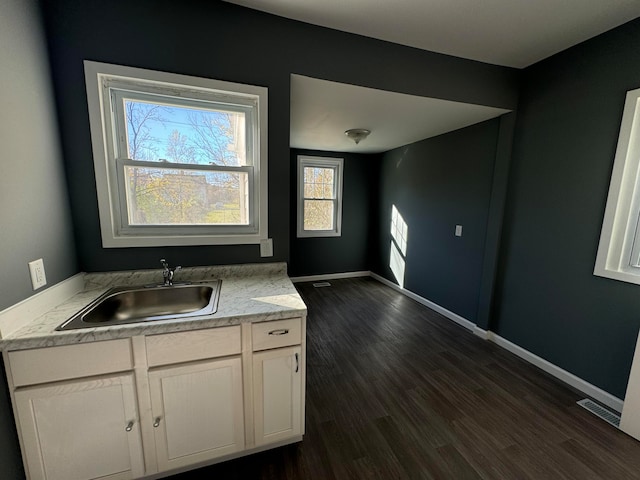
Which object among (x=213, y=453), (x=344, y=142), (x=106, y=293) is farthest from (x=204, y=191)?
(x=344, y=142)

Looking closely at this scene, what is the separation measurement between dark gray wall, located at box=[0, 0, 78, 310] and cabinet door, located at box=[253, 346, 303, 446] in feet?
3.73

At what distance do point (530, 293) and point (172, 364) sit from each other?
9.53ft

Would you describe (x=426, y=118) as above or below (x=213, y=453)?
above

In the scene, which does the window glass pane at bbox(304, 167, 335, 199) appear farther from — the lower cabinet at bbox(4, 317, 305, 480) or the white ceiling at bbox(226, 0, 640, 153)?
the lower cabinet at bbox(4, 317, 305, 480)

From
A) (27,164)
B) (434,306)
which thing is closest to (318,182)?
(434,306)

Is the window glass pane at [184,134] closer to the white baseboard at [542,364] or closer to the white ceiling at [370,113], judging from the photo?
the white ceiling at [370,113]

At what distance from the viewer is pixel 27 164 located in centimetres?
121

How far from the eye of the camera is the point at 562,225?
7.01 feet

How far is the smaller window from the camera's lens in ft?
14.5

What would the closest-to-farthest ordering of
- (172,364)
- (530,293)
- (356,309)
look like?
(172,364) → (530,293) → (356,309)

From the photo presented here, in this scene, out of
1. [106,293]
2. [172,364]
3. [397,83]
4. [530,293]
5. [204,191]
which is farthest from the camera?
[530,293]

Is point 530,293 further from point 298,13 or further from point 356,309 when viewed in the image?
point 298,13

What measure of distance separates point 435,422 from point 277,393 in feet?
3.65

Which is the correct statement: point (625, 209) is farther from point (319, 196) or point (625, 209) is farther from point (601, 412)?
point (319, 196)
